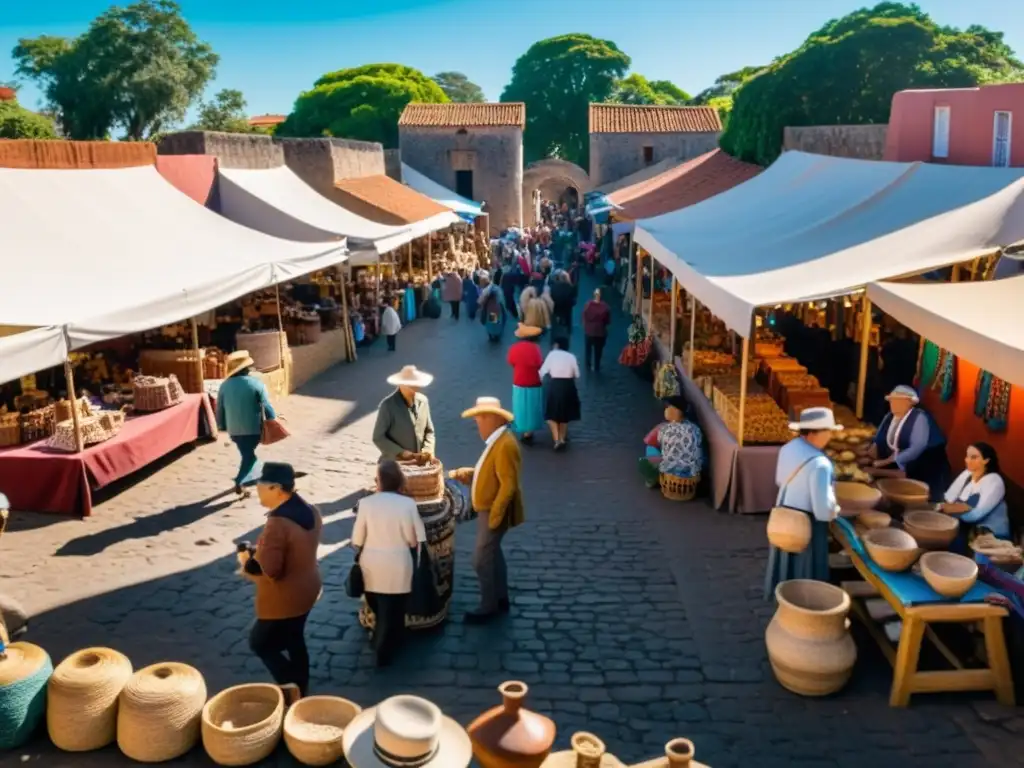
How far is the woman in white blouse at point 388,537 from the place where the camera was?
5152 mm

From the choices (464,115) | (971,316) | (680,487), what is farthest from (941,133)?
(464,115)

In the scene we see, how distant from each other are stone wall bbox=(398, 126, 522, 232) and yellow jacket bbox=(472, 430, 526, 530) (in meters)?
29.0

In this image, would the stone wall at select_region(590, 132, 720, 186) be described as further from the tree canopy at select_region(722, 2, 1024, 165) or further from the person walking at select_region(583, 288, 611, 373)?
the person walking at select_region(583, 288, 611, 373)

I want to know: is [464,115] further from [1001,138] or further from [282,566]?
[282,566]

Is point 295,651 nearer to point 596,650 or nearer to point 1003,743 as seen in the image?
point 596,650

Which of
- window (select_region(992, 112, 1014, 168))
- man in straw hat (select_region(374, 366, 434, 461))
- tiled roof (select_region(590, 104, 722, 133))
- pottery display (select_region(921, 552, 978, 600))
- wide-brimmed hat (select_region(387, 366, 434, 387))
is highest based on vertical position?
tiled roof (select_region(590, 104, 722, 133))

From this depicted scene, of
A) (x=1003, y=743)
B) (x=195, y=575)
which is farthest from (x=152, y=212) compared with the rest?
(x=1003, y=743)

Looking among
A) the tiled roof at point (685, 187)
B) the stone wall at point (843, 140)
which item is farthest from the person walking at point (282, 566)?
the stone wall at point (843, 140)

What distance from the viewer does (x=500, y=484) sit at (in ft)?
18.6

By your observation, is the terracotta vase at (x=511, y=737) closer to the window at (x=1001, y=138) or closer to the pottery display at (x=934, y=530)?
the pottery display at (x=934, y=530)

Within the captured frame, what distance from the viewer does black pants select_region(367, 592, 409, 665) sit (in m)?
5.36

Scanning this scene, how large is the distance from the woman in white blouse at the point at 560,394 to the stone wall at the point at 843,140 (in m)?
8.28

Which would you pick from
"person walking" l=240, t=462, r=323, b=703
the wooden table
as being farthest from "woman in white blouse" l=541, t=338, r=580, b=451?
"person walking" l=240, t=462, r=323, b=703

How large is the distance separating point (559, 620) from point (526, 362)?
416 centimetres
